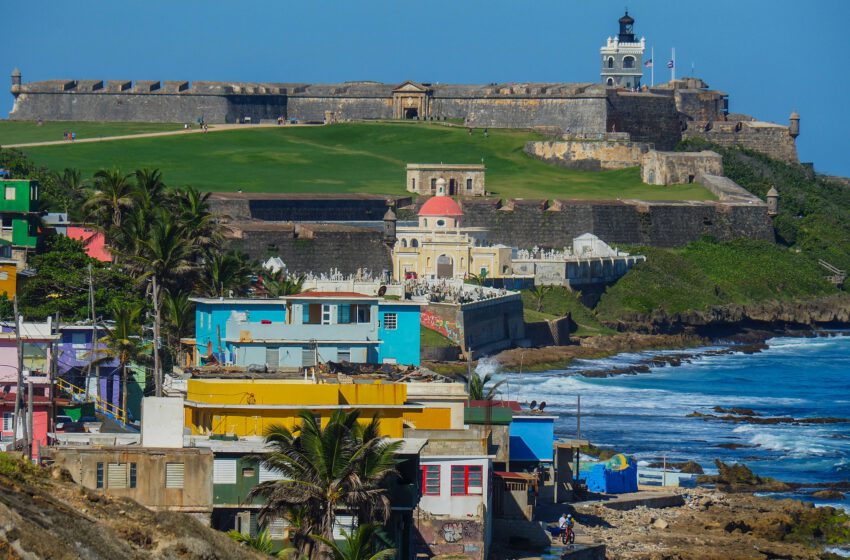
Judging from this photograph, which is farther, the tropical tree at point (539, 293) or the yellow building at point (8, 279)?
the tropical tree at point (539, 293)

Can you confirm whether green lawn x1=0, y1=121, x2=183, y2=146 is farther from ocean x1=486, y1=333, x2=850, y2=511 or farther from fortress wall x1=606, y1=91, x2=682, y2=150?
ocean x1=486, y1=333, x2=850, y2=511

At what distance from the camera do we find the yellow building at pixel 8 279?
181 ft

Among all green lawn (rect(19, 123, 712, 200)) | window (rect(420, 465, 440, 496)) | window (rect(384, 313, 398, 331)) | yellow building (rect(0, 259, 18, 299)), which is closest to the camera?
window (rect(420, 465, 440, 496))

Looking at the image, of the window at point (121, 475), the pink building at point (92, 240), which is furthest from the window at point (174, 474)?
the pink building at point (92, 240)

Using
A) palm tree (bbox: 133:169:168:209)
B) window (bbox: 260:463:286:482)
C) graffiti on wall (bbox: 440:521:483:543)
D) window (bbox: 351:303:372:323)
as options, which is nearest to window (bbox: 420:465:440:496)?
graffiti on wall (bbox: 440:521:483:543)

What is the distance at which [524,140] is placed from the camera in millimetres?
137375

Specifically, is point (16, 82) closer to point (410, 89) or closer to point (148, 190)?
point (410, 89)

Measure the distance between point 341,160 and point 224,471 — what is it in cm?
10071

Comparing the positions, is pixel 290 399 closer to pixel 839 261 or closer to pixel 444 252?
pixel 444 252

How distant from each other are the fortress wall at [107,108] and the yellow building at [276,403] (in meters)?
114

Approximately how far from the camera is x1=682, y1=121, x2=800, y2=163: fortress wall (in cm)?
13975

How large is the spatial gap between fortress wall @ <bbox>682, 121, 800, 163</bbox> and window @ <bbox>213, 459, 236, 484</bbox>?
111251 mm

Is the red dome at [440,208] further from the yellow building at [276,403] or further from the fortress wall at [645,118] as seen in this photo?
the yellow building at [276,403]

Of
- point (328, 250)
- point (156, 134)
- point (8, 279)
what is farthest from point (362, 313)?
point (156, 134)
